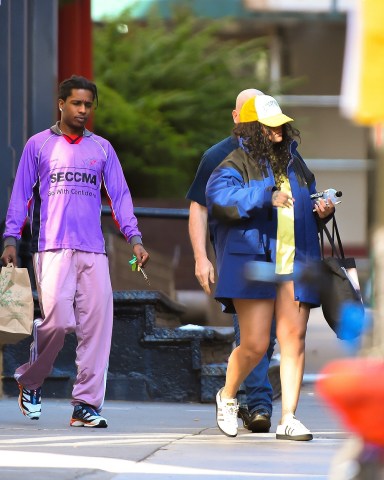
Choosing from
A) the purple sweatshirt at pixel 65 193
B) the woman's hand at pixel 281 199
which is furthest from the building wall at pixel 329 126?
the woman's hand at pixel 281 199

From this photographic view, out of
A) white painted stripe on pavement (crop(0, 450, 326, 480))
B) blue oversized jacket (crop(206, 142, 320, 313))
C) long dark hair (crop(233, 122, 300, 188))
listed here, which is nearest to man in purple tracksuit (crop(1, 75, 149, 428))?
blue oversized jacket (crop(206, 142, 320, 313))

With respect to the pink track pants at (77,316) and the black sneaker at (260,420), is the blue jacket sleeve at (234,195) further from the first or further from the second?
the black sneaker at (260,420)

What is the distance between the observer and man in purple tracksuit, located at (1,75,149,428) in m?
8.07

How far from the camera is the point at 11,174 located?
34.8 ft

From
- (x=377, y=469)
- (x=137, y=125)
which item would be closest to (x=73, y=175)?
(x=377, y=469)

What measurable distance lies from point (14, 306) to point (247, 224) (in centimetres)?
138

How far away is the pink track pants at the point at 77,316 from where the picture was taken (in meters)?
8.07

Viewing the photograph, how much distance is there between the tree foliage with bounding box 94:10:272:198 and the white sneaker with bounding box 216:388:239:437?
20.2 m

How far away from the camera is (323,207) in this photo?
7.45 metres

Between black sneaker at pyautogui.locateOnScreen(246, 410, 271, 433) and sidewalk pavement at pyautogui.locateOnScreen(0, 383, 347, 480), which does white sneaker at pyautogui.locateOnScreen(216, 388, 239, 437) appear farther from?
black sneaker at pyautogui.locateOnScreen(246, 410, 271, 433)

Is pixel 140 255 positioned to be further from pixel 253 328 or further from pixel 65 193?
pixel 253 328

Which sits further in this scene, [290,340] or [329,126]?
[329,126]

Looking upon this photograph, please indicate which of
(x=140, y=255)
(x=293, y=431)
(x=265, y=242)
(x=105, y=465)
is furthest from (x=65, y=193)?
(x=105, y=465)

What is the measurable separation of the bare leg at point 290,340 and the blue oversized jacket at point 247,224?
6 cm
